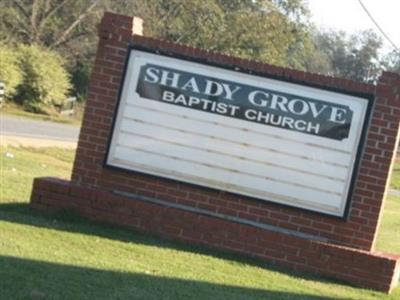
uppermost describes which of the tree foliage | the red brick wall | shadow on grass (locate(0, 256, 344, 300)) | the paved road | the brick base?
the tree foliage

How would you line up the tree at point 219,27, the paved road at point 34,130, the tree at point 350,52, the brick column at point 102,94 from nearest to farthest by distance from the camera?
1. the brick column at point 102,94
2. the paved road at point 34,130
3. the tree at point 219,27
4. the tree at point 350,52

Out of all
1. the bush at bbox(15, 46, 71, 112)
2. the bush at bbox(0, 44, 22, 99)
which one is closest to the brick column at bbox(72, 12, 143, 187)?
the bush at bbox(0, 44, 22, 99)

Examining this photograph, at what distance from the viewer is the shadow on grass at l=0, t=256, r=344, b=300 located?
6.36 metres

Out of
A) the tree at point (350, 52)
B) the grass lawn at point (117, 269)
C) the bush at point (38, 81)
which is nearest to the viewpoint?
the grass lawn at point (117, 269)

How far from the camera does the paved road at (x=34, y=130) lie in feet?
97.1

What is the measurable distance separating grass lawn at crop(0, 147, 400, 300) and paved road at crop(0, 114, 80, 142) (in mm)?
18889

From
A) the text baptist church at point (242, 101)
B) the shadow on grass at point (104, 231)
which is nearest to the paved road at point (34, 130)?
the shadow on grass at point (104, 231)

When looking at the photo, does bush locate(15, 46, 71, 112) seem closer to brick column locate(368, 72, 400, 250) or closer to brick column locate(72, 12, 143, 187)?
brick column locate(72, 12, 143, 187)

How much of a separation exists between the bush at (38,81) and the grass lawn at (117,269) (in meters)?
37.5

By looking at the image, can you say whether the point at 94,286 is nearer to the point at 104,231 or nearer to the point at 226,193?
the point at 104,231

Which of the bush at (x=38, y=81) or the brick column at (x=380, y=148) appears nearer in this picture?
the brick column at (x=380, y=148)

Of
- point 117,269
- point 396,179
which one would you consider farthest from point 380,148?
point 396,179

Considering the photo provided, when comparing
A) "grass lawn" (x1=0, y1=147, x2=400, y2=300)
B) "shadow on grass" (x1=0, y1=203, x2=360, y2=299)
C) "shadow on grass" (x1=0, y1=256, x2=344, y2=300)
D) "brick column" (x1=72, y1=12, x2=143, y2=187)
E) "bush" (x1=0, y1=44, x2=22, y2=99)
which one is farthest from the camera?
"bush" (x1=0, y1=44, x2=22, y2=99)

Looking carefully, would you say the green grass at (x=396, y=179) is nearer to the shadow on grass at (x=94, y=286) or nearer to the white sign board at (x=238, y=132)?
the white sign board at (x=238, y=132)
